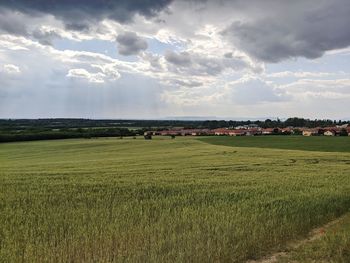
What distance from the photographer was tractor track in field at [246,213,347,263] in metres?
9.81

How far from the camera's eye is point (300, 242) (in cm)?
1126

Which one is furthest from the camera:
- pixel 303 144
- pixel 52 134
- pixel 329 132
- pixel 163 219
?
pixel 329 132

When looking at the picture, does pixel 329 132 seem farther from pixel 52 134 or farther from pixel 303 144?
pixel 52 134

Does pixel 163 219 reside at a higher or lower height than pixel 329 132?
lower

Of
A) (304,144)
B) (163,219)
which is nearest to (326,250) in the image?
(163,219)

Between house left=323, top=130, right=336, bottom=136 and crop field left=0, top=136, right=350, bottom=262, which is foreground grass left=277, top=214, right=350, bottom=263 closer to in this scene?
crop field left=0, top=136, right=350, bottom=262

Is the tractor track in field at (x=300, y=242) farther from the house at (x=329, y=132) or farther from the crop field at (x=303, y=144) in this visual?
the house at (x=329, y=132)

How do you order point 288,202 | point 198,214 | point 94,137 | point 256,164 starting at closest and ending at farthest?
Answer: point 198,214 < point 288,202 < point 256,164 < point 94,137

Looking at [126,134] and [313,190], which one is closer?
[313,190]

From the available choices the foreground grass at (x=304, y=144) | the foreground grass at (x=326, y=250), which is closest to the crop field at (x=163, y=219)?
the foreground grass at (x=326, y=250)

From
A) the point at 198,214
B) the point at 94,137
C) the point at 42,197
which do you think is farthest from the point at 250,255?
the point at 94,137

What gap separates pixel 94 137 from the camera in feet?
331

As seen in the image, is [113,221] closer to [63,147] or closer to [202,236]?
[202,236]

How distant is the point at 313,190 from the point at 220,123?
461 ft
